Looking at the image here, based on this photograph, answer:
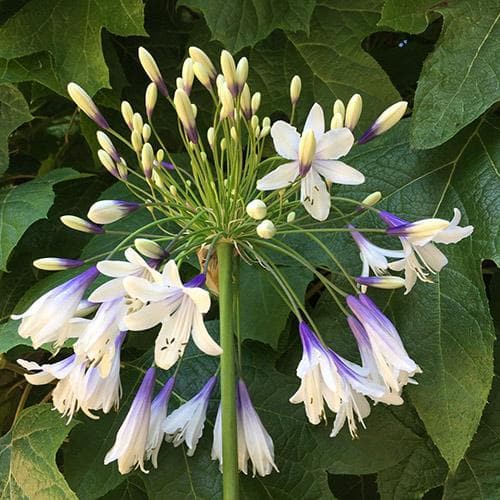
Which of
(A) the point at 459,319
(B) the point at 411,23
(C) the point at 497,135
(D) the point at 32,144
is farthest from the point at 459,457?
(D) the point at 32,144

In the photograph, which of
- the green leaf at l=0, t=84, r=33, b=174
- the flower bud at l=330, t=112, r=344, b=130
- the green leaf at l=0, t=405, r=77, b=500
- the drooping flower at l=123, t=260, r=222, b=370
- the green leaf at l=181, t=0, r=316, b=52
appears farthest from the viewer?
the green leaf at l=0, t=84, r=33, b=174

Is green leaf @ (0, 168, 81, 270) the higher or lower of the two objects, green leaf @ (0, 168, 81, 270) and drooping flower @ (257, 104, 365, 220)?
the lower

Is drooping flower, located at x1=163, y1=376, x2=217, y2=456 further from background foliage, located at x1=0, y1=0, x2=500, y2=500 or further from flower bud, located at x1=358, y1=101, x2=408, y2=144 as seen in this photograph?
Result: flower bud, located at x1=358, y1=101, x2=408, y2=144

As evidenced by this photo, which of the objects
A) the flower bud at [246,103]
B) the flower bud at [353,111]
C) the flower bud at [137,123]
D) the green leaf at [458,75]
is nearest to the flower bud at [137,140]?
the flower bud at [137,123]

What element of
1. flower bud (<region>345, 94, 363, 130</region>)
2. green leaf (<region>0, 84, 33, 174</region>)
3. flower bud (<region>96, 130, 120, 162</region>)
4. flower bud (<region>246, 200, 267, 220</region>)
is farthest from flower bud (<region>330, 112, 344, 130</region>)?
green leaf (<region>0, 84, 33, 174</region>)

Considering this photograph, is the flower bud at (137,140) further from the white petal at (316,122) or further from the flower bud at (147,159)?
the white petal at (316,122)

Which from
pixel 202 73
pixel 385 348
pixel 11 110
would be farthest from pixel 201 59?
pixel 11 110

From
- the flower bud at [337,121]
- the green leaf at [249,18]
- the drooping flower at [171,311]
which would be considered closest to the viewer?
the drooping flower at [171,311]
